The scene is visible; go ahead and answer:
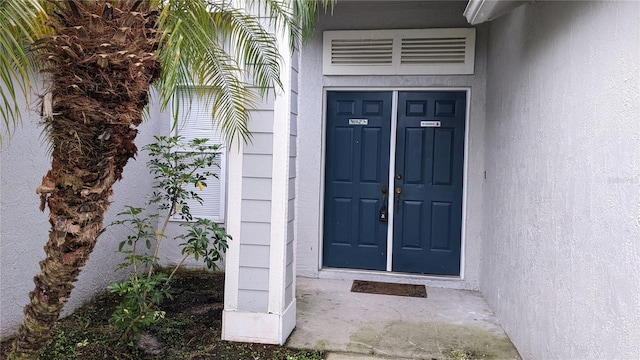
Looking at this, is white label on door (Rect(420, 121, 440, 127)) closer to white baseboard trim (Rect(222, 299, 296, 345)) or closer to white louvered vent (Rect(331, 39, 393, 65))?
white louvered vent (Rect(331, 39, 393, 65))

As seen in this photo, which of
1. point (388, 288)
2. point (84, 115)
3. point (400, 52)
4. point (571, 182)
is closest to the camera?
point (84, 115)

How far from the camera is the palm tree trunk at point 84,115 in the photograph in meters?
2.11

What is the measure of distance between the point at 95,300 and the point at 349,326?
2.48 meters

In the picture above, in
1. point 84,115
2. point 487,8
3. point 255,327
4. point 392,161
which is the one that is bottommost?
point 255,327

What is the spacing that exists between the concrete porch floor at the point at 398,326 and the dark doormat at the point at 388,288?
0.34 ft

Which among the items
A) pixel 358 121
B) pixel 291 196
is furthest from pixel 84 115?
pixel 358 121

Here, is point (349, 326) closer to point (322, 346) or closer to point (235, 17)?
point (322, 346)

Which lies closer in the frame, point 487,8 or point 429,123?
point 487,8

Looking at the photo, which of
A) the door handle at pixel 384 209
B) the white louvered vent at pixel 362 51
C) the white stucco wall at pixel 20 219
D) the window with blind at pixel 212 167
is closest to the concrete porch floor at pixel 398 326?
the door handle at pixel 384 209

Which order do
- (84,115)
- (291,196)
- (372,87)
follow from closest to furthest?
(84,115), (291,196), (372,87)

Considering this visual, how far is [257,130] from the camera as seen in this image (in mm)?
3520

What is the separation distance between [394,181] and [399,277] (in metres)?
1.13

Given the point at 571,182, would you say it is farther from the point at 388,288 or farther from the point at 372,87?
the point at 372,87

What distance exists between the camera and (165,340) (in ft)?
11.9
